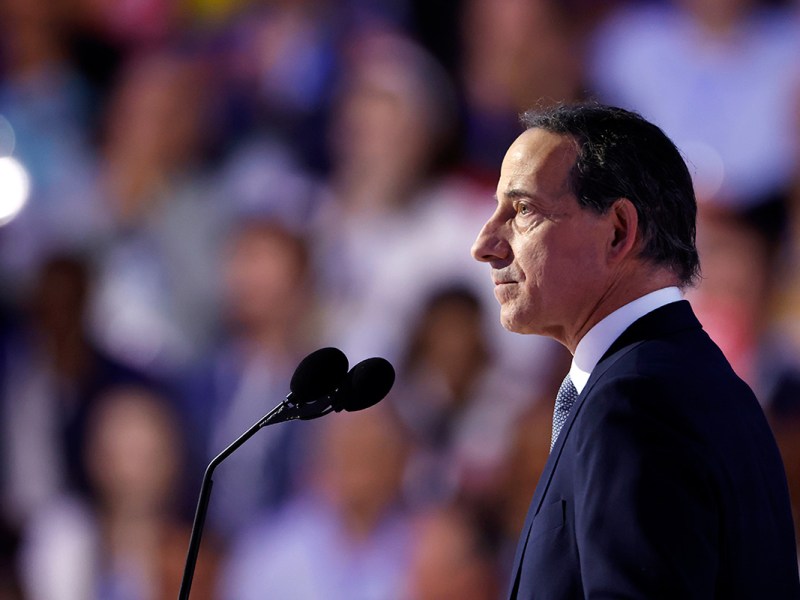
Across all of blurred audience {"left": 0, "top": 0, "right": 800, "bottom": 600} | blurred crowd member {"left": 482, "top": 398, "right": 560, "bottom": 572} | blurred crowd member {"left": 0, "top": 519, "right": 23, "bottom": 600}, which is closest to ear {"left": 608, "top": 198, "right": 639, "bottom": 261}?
blurred audience {"left": 0, "top": 0, "right": 800, "bottom": 600}

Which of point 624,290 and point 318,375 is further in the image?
point 318,375

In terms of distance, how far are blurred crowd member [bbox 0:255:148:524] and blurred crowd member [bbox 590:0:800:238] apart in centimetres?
222

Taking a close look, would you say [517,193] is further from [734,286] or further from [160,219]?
[160,219]

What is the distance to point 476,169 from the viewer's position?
13.6ft

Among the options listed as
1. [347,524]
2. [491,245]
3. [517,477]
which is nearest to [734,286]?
[517,477]

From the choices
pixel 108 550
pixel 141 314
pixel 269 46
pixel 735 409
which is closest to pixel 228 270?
pixel 141 314

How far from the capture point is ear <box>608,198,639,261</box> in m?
1.64

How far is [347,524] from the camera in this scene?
4078 millimetres

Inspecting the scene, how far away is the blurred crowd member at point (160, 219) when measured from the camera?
15.1ft

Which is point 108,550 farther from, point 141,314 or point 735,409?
point 735,409

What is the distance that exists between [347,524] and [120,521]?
1.05 meters

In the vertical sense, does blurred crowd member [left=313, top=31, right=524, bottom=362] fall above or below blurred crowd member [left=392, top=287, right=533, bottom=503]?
above

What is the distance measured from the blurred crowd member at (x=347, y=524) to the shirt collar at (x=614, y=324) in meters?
2.42

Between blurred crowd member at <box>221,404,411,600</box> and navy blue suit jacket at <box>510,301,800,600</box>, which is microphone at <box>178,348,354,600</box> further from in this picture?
blurred crowd member at <box>221,404,411,600</box>
